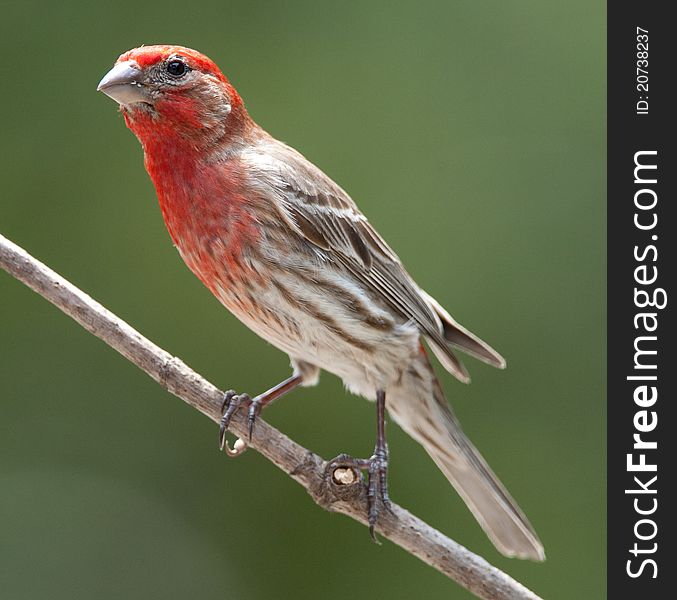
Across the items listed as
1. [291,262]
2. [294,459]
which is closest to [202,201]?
[291,262]

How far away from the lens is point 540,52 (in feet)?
21.2

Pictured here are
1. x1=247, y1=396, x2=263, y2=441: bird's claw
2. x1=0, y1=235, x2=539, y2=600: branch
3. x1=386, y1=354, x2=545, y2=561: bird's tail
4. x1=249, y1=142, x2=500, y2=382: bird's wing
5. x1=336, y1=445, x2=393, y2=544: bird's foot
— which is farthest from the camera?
x1=386, y1=354, x2=545, y2=561: bird's tail

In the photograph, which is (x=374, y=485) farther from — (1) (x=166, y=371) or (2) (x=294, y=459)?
(1) (x=166, y=371)

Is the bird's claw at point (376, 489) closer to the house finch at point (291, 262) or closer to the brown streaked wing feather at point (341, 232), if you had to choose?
the house finch at point (291, 262)

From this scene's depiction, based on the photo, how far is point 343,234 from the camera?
453cm

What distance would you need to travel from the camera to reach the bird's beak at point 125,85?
13.0 feet

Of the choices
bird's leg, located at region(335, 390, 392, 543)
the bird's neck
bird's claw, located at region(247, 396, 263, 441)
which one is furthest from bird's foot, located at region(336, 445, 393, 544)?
the bird's neck

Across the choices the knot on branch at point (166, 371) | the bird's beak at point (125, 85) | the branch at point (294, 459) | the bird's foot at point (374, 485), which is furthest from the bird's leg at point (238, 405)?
the bird's beak at point (125, 85)

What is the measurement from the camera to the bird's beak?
396 centimetres

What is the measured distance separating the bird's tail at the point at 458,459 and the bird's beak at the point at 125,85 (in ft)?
5.11

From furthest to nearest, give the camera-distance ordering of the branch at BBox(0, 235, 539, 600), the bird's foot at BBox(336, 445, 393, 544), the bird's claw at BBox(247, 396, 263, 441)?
the bird's claw at BBox(247, 396, 263, 441) → the bird's foot at BBox(336, 445, 393, 544) → the branch at BBox(0, 235, 539, 600)

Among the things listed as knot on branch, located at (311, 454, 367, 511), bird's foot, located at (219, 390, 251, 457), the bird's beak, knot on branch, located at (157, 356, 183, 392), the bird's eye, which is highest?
the bird's eye

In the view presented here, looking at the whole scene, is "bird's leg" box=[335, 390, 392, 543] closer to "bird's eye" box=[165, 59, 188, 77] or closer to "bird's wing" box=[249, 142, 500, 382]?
"bird's wing" box=[249, 142, 500, 382]

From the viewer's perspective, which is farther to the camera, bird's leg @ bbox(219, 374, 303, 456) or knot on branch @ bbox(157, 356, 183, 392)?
bird's leg @ bbox(219, 374, 303, 456)
